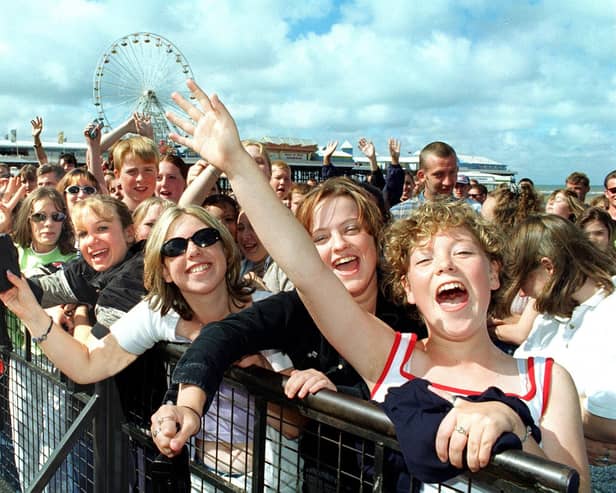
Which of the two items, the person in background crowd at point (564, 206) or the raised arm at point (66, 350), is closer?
the raised arm at point (66, 350)

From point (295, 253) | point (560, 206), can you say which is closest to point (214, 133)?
point (295, 253)

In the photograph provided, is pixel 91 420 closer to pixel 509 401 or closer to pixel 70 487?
pixel 70 487

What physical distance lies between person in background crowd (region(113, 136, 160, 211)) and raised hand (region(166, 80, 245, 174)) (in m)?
2.55

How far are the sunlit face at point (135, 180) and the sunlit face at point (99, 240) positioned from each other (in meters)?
1.16

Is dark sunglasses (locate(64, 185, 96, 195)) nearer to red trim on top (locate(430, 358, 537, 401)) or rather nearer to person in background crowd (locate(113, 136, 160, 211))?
person in background crowd (locate(113, 136, 160, 211))

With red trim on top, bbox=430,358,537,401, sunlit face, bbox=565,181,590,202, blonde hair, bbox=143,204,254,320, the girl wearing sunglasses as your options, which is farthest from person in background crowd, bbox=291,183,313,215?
sunlit face, bbox=565,181,590,202

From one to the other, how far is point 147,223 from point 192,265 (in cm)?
116

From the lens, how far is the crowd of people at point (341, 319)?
151 cm

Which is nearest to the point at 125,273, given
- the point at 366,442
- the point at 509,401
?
the point at 366,442

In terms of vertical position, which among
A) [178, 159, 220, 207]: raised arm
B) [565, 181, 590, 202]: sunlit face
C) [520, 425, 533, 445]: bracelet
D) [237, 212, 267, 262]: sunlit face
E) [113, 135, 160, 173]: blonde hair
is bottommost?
[520, 425, 533, 445]: bracelet

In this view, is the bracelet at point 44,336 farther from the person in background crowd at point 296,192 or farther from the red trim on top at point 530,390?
the person in background crowd at point 296,192

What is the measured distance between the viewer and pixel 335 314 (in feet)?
5.81

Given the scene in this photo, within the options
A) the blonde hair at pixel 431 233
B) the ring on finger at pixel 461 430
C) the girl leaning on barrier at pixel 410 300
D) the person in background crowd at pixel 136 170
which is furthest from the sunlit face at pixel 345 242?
the person in background crowd at pixel 136 170

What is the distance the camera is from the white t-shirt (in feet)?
7.36
